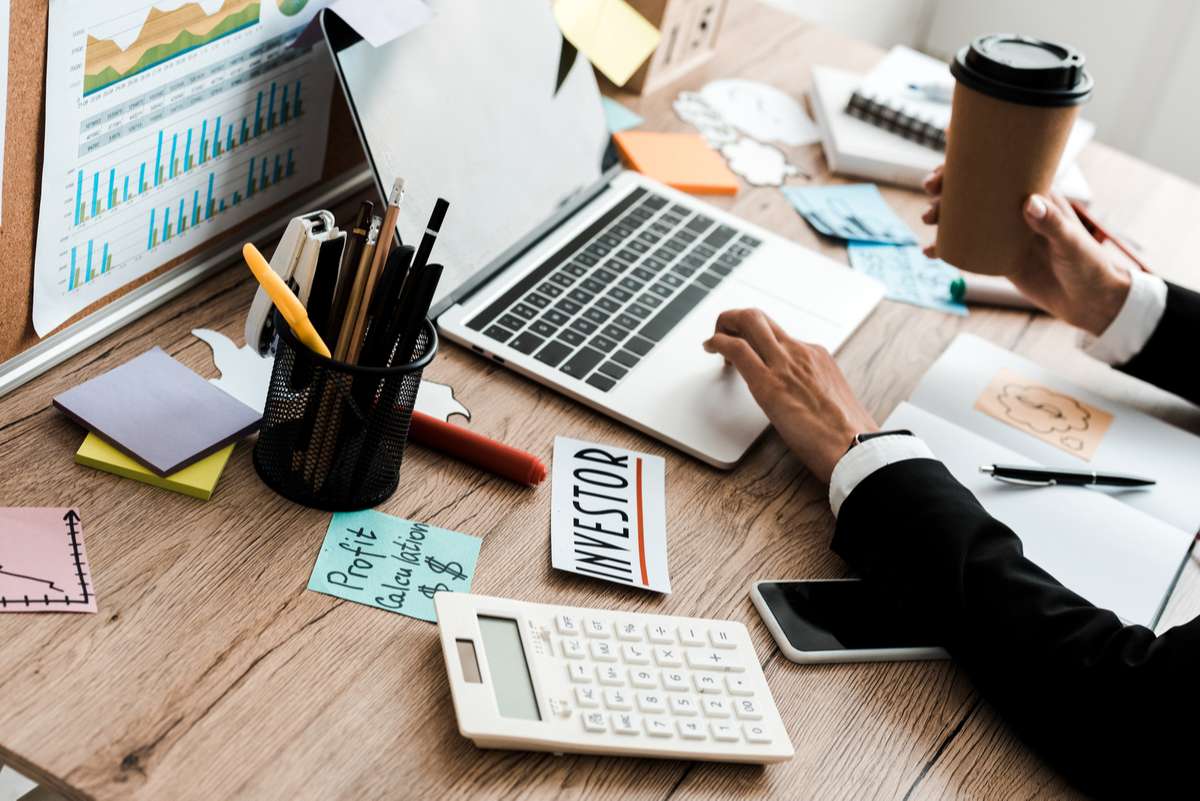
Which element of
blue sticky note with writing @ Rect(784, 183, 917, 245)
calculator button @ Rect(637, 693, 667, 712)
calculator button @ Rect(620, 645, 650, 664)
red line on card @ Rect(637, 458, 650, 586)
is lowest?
red line on card @ Rect(637, 458, 650, 586)

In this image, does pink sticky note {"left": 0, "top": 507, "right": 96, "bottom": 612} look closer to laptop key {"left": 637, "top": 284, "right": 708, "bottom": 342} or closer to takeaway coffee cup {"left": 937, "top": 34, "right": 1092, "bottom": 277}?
laptop key {"left": 637, "top": 284, "right": 708, "bottom": 342}

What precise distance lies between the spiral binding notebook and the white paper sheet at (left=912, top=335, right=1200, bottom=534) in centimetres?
38

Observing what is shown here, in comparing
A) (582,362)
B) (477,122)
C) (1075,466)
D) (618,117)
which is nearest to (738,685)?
(582,362)

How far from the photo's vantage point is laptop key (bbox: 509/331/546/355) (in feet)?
3.35

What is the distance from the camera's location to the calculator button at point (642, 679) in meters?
0.74

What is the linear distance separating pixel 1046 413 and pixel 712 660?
52 centimetres

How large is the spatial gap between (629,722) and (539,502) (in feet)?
0.71

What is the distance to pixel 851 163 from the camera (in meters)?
1.44

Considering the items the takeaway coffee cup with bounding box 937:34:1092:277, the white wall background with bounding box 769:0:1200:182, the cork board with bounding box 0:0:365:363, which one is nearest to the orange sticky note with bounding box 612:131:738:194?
the takeaway coffee cup with bounding box 937:34:1092:277

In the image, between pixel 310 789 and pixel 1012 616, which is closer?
pixel 310 789

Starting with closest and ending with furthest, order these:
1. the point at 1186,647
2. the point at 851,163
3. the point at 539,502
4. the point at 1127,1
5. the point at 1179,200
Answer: the point at 1186,647 → the point at 539,502 → the point at 851,163 → the point at 1179,200 → the point at 1127,1

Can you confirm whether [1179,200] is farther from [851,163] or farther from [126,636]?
[126,636]

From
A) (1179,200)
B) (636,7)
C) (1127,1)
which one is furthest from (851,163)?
(1127,1)

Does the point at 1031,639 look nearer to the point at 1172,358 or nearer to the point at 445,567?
the point at 445,567
